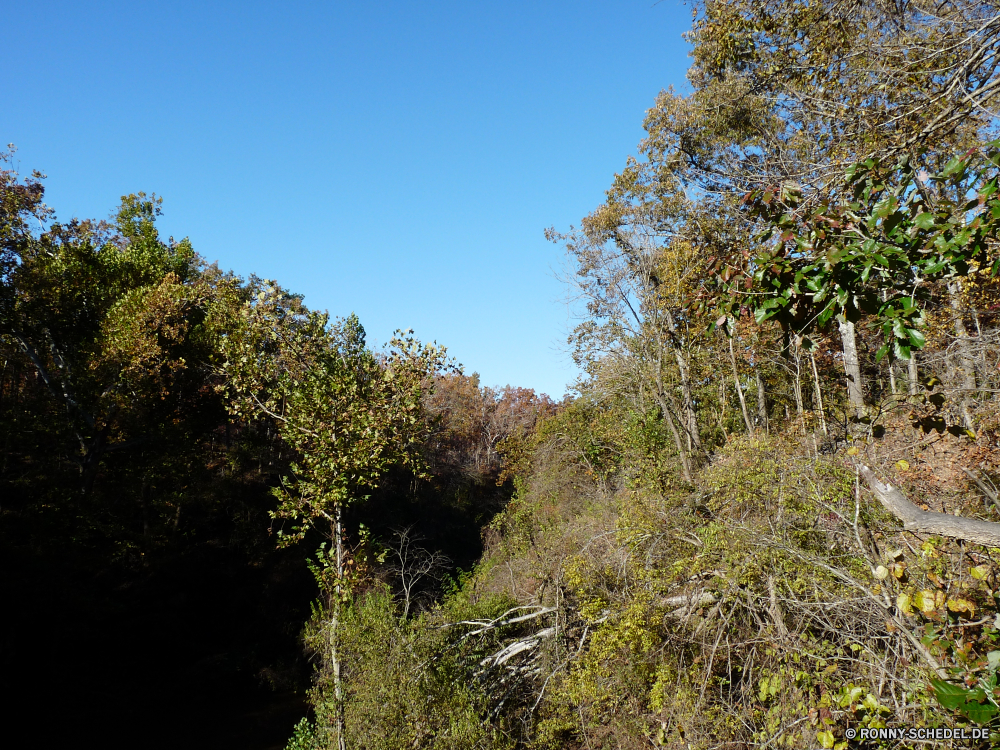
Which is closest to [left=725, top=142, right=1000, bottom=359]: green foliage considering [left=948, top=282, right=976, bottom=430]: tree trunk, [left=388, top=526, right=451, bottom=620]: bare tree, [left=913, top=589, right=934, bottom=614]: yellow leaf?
[left=913, top=589, right=934, bottom=614]: yellow leaf

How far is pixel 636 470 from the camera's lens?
10133 mm

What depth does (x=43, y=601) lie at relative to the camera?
11.0 m

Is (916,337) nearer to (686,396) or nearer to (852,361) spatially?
(852,361)

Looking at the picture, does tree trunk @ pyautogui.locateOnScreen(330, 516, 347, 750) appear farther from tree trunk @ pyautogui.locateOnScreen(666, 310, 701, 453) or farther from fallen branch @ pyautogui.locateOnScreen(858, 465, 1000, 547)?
tree trunk @ pyautogui.locateOnScreen(666, 310, 701, 453)

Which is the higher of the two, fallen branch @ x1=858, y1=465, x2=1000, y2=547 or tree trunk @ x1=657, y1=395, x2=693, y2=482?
tree trunk @ x1=657, y1=395, x2=693, y2=482

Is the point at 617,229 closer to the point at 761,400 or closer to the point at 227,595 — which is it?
the point at 761,400

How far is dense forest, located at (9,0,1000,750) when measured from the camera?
2.72m

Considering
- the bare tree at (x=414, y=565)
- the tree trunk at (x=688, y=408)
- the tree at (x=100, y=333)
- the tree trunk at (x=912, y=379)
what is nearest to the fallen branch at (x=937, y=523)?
the tree trunk at (x=912, y=379)

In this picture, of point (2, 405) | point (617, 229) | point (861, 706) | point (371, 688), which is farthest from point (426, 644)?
point (2, 405)

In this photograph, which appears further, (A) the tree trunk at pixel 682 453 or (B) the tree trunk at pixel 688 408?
(B) the tree trunk at pixel 688 408

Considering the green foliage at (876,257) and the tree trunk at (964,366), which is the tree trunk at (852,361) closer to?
the tree trunk at (964,366)

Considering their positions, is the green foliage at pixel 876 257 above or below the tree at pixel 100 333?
below

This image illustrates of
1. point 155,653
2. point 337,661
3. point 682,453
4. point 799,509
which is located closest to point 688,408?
point 682,453

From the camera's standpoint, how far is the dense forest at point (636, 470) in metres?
2.72
